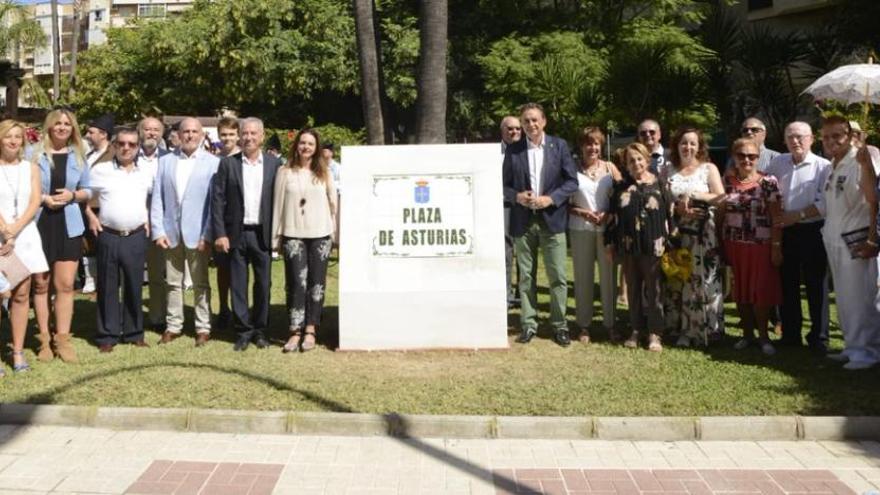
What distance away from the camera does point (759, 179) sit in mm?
7562

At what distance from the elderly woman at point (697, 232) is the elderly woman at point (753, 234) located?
0.15 meters

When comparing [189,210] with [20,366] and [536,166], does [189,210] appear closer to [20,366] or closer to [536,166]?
[20,366]

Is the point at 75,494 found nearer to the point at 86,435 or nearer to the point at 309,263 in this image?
the point at 86,435

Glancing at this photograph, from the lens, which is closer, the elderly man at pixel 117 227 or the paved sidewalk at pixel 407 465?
the paved sidewalk at pixel 407 465

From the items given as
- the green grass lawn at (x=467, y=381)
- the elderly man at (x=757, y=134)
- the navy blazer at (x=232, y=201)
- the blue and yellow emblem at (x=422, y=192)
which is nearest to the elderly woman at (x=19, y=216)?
the green grass lawn at (x=467, y=381)

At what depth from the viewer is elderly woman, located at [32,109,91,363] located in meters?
7.37

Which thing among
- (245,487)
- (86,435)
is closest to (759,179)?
(245,487)

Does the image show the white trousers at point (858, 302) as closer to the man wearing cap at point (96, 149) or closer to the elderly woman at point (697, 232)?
the elderly woman at point (697, 232)

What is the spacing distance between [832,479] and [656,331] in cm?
292

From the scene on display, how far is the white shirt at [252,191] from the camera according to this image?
7.82 meters

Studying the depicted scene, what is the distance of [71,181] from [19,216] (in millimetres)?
716

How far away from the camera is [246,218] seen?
7.82 meters

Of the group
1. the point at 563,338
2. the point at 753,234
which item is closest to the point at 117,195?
the point at 563,338

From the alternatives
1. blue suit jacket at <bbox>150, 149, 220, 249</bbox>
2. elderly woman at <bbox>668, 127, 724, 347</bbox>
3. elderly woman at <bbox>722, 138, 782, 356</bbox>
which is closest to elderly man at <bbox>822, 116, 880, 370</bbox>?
elderly woman at <bbox>722, 138, 782, 356</bbox>
